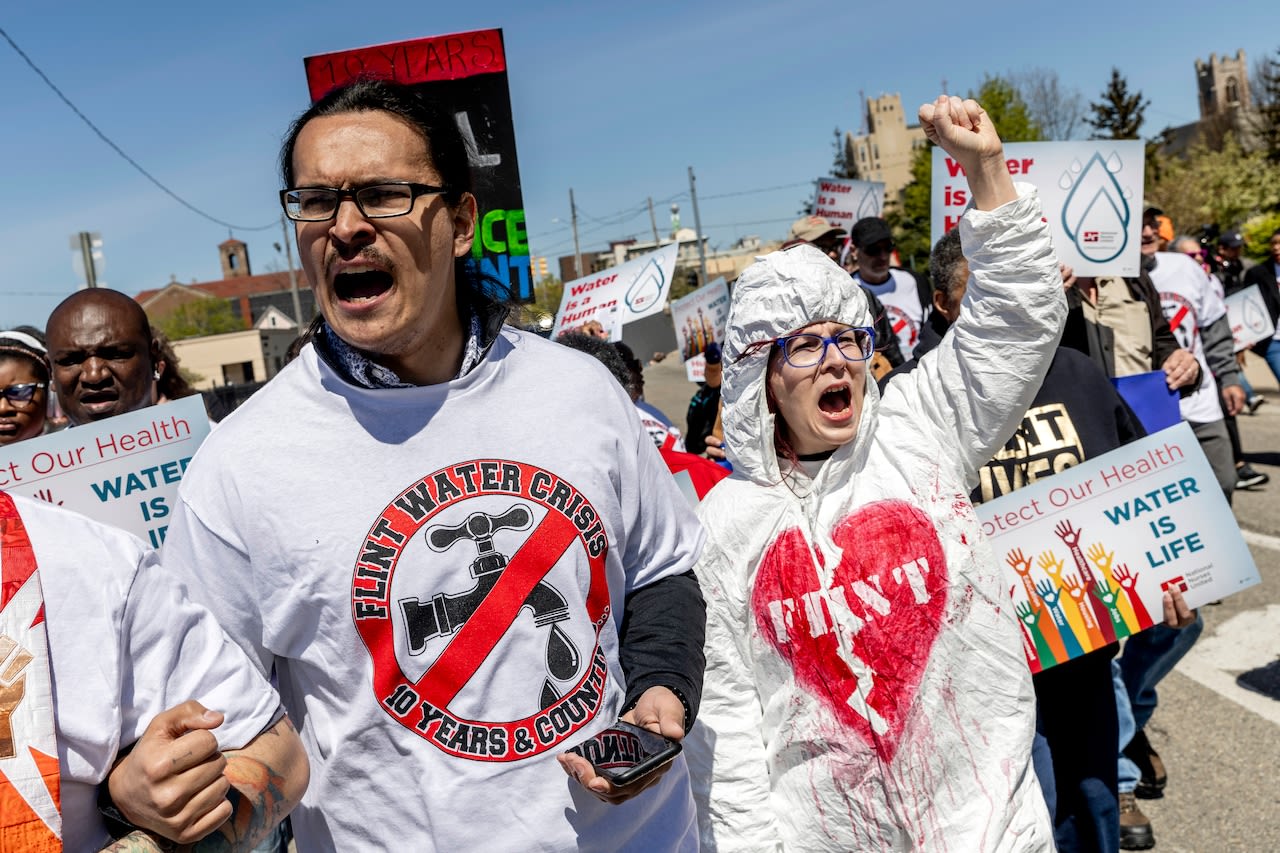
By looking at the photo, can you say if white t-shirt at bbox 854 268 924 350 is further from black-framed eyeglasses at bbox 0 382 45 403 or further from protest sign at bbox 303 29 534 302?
black-framed eyeglasses at bbox 0 382 45 403

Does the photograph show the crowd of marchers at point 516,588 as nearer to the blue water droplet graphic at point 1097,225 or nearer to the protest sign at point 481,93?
the protest sign at point 481,93

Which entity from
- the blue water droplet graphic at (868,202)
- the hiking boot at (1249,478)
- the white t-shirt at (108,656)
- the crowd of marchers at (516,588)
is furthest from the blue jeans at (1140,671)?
the blue water droplet graphic at (868,202)

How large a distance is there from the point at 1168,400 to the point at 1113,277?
3.98 ft

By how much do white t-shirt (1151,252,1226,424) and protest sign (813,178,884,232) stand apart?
168 inches

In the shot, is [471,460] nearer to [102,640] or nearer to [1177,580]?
[102,640]

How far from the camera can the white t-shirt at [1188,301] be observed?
6.77m

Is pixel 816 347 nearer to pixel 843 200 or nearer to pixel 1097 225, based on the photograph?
pixel 1097 225

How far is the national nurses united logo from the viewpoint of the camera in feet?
6.29

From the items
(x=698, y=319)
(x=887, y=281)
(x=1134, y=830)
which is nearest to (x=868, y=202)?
(x=698, y=319)

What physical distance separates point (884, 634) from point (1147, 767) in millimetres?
2634

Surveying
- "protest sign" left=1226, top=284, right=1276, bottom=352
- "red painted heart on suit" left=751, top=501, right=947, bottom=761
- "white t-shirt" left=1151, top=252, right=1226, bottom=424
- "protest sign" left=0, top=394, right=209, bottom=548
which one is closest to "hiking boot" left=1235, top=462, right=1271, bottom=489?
"protest sign" left=1226, top=284, right=1276, bottom=352

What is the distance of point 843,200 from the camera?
37.3 ft

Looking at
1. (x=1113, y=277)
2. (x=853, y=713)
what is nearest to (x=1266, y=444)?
(x=1113, y=277)

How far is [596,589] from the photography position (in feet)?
6.82
